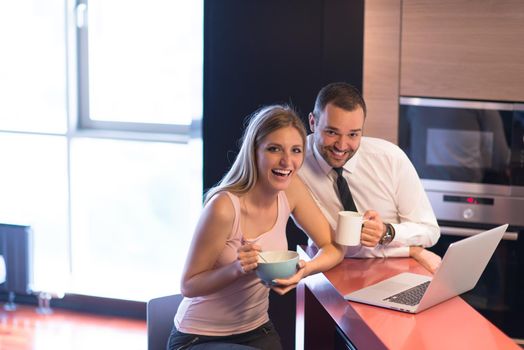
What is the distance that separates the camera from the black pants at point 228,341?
8.35 feet

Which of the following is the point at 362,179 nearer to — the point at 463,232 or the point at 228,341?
the point at 228,341

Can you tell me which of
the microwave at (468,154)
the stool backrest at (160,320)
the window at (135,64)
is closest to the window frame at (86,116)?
the window at (135,64)

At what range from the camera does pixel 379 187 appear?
3092mm

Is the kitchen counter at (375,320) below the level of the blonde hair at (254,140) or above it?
below

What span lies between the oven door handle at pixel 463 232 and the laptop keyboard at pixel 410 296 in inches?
55.5

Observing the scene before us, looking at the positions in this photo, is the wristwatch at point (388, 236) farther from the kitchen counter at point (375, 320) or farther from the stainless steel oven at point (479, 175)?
the stainless steel oven at point (479, 175)

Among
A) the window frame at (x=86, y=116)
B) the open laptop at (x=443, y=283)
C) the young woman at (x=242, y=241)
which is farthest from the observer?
the window frame at (x=86, y=116)

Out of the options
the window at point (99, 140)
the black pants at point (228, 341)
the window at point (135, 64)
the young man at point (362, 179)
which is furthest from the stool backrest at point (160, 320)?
the window at point (135, 64)

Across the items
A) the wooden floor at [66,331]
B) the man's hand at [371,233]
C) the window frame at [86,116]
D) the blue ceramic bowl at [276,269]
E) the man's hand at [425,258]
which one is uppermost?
the window frame at [86,116]

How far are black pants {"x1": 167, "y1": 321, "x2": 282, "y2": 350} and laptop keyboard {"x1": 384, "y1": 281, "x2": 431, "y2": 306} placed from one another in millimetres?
460

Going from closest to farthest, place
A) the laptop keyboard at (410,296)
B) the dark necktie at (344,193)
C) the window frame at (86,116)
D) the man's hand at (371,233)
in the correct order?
1. the laptop keyboard at (410,296)
2. the man's hand at (371,233)
3. the dark necktie at (344,193)
4. the window frame at (86,116)

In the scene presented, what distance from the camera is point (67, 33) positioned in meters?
4.96

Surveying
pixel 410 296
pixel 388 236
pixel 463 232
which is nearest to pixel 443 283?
pixel 410 296

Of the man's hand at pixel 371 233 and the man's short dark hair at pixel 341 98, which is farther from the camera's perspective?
the man's short dark hair at pixel 341 98
